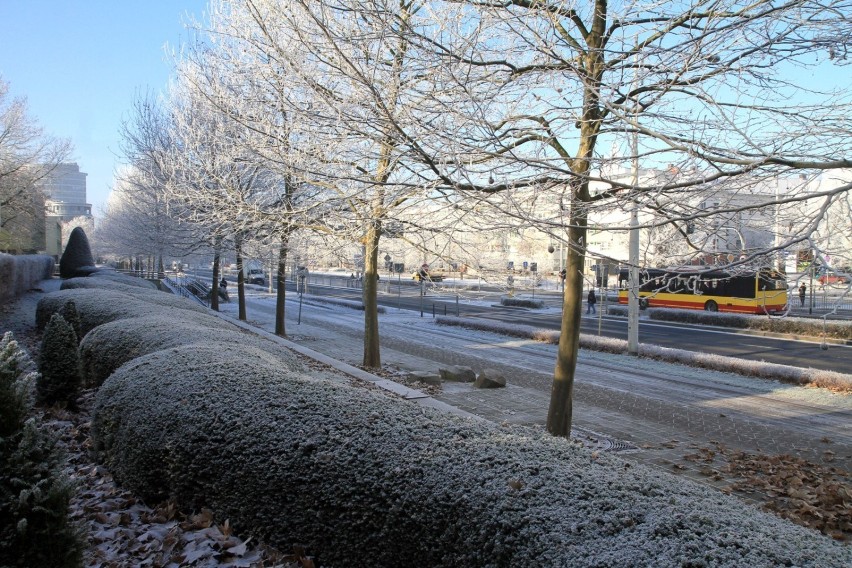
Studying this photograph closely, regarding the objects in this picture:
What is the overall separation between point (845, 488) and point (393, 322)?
21.5 metres

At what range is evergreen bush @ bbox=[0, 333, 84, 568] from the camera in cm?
256

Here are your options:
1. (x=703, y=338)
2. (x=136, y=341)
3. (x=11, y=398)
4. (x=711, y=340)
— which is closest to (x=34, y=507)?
(x=11, y=398)

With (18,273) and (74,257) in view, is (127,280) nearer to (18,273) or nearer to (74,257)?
(18,273)

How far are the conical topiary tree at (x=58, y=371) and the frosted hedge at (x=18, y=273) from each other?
1418 cm

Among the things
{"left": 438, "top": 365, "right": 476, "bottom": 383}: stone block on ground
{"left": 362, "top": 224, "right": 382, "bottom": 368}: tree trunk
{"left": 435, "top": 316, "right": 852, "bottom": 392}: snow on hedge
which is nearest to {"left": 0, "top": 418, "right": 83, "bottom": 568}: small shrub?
{"left": 362, "top": 224, "right": 382, "bottom": 368}: tree trunk

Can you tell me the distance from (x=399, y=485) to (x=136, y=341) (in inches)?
197

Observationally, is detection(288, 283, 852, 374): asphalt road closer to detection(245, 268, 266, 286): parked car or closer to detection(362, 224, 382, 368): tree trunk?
detection(362, 224, 382, 368): tree trunk

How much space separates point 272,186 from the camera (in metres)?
16.1

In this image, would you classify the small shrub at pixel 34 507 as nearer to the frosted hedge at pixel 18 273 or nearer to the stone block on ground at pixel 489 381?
the stone block on ground at pixel 489 381

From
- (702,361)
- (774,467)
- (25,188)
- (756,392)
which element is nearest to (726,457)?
(774,467)

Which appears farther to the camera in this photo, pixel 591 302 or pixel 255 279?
pixel 255 279

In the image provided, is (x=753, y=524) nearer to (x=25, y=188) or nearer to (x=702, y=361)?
(x=702, y=361)

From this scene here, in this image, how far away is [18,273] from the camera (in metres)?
22.8

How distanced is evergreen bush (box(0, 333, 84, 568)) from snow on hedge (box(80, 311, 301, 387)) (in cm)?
352
